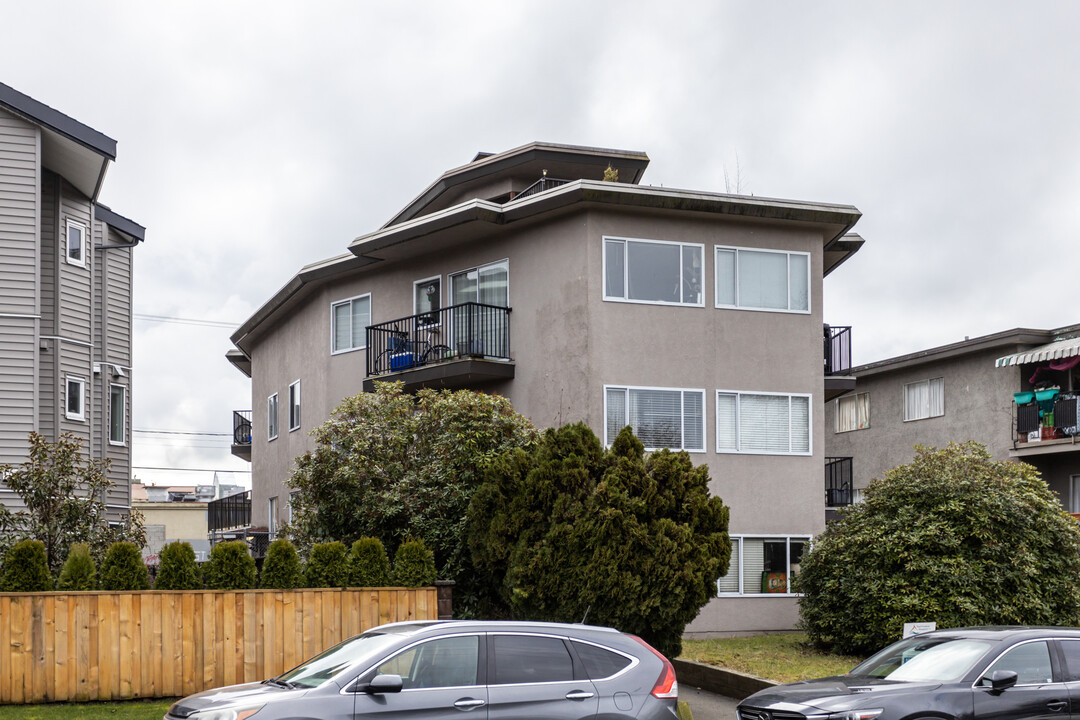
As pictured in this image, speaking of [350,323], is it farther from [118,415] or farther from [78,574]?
[78,574]

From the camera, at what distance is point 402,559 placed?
597 inches

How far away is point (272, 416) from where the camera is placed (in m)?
30.6

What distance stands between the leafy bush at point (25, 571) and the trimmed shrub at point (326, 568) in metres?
3.15

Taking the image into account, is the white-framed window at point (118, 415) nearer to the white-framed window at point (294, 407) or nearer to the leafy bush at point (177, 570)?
the white-framed window at point (294, 407)

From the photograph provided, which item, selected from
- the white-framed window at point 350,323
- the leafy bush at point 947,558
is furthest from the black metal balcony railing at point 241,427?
the leafy bush at point 947,558

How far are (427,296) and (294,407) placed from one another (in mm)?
5931

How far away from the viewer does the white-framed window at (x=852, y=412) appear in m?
35.3

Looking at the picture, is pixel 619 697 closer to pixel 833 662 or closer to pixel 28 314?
pixel 833 662

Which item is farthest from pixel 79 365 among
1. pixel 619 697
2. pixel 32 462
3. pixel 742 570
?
pixel 619 697

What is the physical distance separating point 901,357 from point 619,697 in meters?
26.2

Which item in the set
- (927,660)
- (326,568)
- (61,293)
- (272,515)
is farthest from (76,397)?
(927,660)

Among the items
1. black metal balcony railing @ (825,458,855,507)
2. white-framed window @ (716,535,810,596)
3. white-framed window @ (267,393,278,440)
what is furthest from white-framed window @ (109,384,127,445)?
black metal balcony railing @ (825,458,855,507)

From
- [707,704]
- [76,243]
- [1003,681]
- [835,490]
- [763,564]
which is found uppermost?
[76,243]

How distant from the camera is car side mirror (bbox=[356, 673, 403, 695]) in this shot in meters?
8.75
